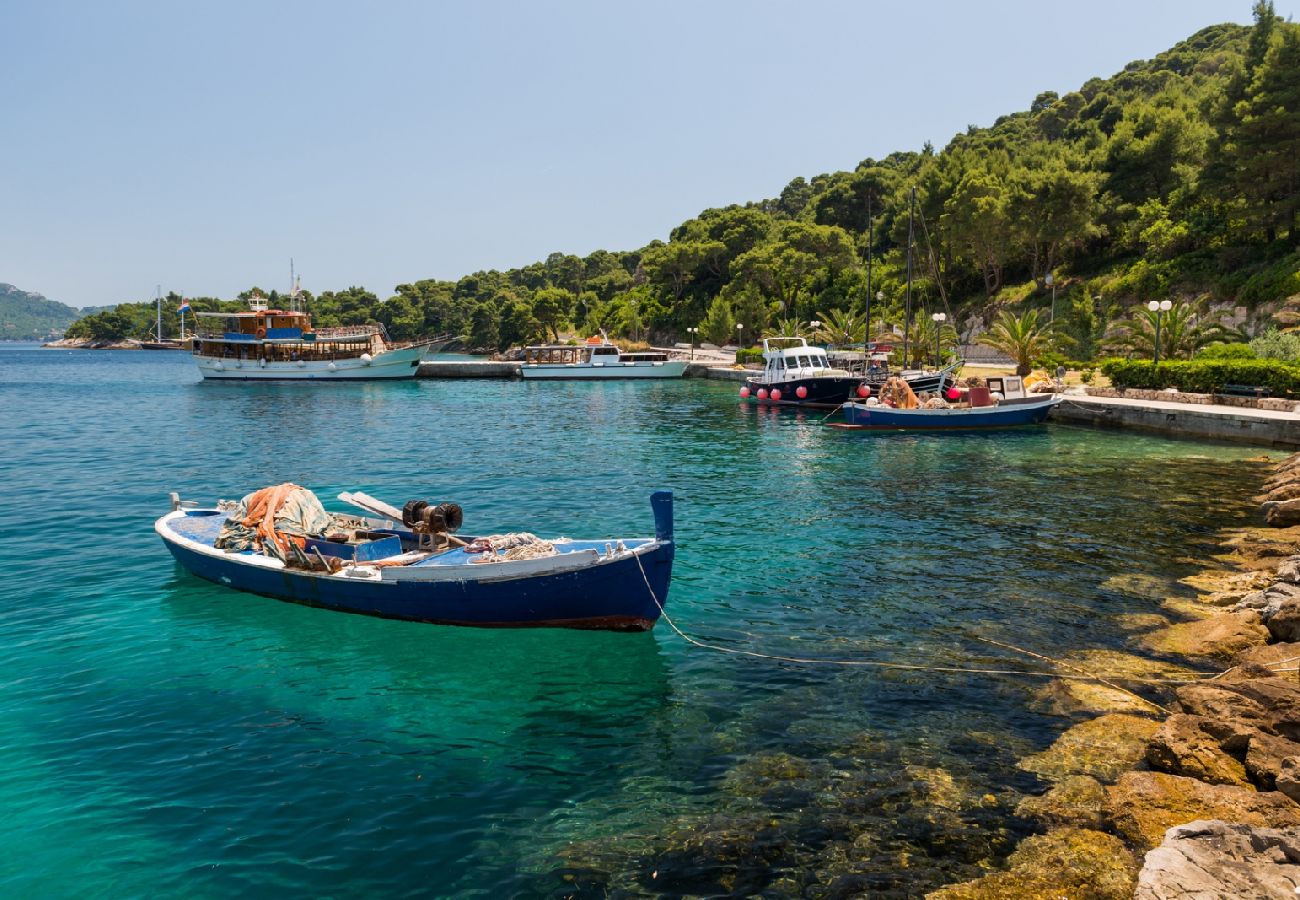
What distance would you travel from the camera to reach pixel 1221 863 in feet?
19.5

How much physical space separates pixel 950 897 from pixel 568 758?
417 centimetres

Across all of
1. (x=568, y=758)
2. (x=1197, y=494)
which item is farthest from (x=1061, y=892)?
(x=1197, y=494)

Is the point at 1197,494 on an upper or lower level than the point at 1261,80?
lower

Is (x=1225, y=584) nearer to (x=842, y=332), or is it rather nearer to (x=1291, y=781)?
(x=1291, y=781)

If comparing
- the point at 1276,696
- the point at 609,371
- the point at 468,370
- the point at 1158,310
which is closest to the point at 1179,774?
the point at 1276,696

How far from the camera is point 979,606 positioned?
1359 centimetres

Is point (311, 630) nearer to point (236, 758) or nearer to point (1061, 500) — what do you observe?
point (236, 758)

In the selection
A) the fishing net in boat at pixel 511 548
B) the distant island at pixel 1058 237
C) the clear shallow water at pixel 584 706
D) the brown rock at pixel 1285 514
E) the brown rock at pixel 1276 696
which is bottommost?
the clear shallow water at pixel 584 706

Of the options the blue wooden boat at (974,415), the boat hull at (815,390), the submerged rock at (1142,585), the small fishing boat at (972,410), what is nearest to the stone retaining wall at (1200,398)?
the small fishing boat at (972,410)

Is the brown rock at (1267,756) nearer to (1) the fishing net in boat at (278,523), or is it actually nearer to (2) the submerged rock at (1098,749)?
(2) the submerged rock at (1098,749)

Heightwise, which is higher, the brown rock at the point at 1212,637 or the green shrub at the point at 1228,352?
the green shrub at the point at 1228,352

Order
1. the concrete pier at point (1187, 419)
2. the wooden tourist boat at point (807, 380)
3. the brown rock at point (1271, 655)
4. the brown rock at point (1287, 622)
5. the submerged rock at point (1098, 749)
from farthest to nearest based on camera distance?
1. the wooden tourist boat at point (807, 380)
2. the concrete pier at point (1187, 419)
3. the brown rock at point (1287, 622)
4. the brown rock at point (1271, 655)
5. the submerged rock at point (1098, 749)

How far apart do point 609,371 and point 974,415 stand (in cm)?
4497

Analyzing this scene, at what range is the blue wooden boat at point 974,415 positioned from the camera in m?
35.4
